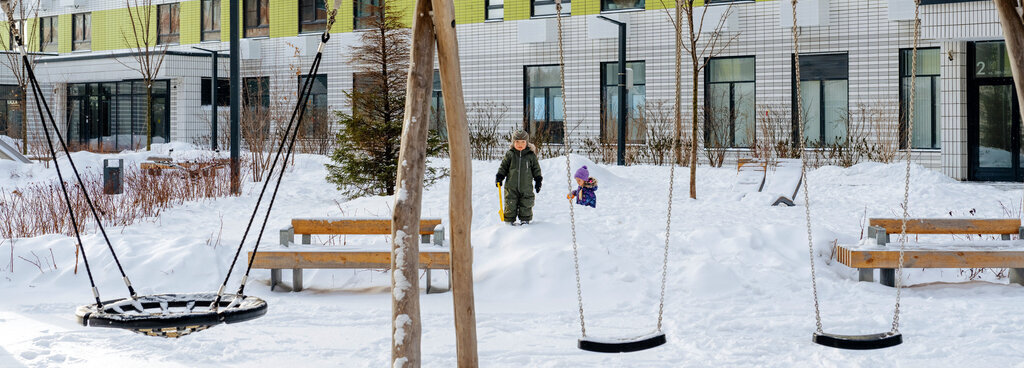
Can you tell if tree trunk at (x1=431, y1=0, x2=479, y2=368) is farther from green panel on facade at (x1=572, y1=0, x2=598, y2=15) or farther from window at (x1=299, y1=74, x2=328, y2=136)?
window at (x1=299, y1=74, x2=328, y2=136)

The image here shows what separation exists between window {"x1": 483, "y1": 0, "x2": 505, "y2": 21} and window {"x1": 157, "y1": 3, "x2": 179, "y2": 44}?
12.0 metres

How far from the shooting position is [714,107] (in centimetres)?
2275

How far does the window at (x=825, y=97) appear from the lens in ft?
69.9

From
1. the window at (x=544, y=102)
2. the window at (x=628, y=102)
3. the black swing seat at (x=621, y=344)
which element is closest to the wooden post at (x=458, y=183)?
the black swing seat at (x=621, y=344)

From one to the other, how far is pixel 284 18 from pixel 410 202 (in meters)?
26.0

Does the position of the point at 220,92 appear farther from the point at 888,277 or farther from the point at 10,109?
the point at 888,277

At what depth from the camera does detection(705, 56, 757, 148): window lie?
2234 centimetres

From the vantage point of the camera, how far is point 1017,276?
28.3 feet

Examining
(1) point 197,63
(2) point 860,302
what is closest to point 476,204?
(2) point 860,302

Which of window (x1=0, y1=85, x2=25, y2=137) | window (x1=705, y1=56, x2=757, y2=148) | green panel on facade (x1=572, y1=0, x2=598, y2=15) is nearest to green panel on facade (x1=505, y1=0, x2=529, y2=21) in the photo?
green panel on facade (x1=572, y1=0, x2=598, y2=15)

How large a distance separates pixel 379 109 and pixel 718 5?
36.3ft

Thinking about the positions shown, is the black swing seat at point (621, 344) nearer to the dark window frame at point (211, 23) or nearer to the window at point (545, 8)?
the window at point (545, 8)

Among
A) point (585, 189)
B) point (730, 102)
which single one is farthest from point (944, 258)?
point (730, 102)

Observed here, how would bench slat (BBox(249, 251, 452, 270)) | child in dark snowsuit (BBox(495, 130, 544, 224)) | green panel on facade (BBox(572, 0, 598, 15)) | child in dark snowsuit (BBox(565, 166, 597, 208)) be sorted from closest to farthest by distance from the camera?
bench slat (BBox(249, 251, 452, 270)), child in dark snowsuit (BBox(495, 130, 544, 224)), child in dark snowsuit (BBox(565, 166, 597, 208)), green panel on facade (BBox(572, 0, 598, 15))
